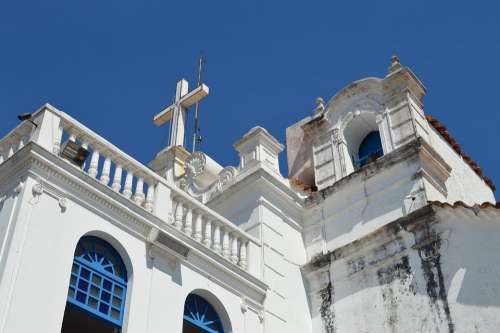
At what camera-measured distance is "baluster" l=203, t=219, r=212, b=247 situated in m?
11.1

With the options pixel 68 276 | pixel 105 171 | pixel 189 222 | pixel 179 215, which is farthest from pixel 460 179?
pixel 68 276

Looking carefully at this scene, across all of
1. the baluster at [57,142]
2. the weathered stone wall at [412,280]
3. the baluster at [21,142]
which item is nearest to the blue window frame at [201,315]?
the weathered stone wall at [412,280]

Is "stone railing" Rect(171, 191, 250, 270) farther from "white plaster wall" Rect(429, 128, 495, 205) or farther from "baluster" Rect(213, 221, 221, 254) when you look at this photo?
"white plaster wall" Rect(429, 128, 495, 205)

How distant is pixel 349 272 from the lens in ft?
40.0

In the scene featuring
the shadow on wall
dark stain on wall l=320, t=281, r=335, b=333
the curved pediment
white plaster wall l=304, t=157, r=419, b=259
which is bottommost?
the shadow on wall

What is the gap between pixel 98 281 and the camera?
29.7 ft

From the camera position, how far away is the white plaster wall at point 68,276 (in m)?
7.98

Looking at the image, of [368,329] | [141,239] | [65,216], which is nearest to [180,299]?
[141,239]

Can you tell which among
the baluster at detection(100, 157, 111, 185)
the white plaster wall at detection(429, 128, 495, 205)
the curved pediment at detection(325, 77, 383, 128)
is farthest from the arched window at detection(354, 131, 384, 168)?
the baluster at detection(100, 157, 111, 185)

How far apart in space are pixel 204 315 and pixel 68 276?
258cm

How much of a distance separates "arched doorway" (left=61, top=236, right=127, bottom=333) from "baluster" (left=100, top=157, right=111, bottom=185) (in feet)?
2.71

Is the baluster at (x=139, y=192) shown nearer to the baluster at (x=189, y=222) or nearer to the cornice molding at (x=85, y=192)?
the cornice molding at (x=85, y=192)

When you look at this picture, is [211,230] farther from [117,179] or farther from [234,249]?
[117,179]

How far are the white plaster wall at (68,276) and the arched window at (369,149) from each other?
5.12 metres
